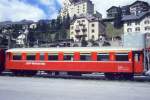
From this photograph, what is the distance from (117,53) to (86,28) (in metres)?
74.8

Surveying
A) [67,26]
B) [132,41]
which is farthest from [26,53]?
[67,26]

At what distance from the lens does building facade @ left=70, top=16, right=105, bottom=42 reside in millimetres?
99419

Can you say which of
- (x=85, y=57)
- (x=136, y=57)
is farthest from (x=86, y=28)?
(x=136, y=57)

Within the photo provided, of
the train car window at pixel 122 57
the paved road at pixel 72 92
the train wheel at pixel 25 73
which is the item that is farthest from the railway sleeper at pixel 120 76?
the train wheel at pixel 25 73

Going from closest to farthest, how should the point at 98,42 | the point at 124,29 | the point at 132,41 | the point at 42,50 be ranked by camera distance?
the point at 42,50 → the point at 132,41 → the point at 98,42 → the point at 124,29

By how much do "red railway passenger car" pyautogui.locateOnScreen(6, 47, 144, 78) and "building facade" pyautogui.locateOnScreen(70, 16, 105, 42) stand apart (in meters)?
66.3

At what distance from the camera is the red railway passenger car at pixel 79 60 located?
26984 millimetres

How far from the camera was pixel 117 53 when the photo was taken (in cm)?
2752

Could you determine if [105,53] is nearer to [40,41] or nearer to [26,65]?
[26,65]

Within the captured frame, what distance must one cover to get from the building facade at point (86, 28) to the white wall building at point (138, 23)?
819 centimetres

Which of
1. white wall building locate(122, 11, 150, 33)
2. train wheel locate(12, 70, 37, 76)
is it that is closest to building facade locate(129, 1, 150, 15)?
white wall building locate(122, 11, 150, 33)

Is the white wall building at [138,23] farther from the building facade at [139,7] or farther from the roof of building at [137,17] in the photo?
the building facade at [139,7]

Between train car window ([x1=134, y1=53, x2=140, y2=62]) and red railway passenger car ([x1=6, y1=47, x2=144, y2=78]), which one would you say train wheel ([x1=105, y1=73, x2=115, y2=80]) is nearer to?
red railway passenger car ([x1=6, y1=47, x2=144, y2=78])

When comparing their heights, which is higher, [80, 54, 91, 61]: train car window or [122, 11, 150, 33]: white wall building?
[122, 11, 150, 33]: white wall building
